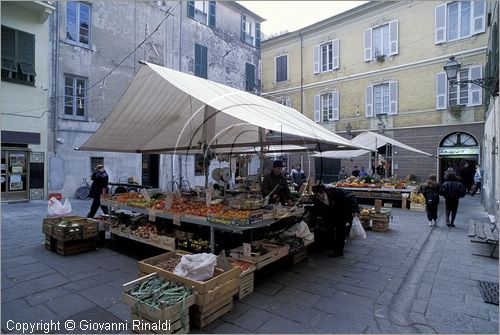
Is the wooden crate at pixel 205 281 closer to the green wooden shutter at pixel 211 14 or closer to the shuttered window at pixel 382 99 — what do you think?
the shuttered window at pixel 382 99

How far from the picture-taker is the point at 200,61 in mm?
18953

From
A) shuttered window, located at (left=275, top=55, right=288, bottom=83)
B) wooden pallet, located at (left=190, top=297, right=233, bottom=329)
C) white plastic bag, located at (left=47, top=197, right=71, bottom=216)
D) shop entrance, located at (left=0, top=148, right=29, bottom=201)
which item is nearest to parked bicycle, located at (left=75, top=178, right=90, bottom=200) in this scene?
shop entrance, located at (left=0, top=148, right=29, bottom=201)

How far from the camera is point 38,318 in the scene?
132 inches

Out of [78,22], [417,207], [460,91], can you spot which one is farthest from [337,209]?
[460,91]

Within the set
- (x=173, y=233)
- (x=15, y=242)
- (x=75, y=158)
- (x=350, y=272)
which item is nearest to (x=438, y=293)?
(x=350, y=272)

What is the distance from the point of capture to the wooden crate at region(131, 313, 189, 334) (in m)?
2.90

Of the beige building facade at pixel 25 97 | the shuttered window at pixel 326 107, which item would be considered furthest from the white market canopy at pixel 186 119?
the shuttered window at pixel 326 107

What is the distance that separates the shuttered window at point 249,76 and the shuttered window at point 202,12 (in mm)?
4105

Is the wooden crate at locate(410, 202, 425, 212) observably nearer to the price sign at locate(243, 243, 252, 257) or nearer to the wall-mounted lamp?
the wall-mounted lamp

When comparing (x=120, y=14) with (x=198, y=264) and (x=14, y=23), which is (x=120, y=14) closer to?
(x=14, y=23)

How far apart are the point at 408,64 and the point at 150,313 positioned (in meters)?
19.7

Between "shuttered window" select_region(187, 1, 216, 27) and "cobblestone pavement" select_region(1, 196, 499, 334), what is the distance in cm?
1631

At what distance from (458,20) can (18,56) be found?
68.5 ft

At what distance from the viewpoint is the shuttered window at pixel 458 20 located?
50.0 feet
